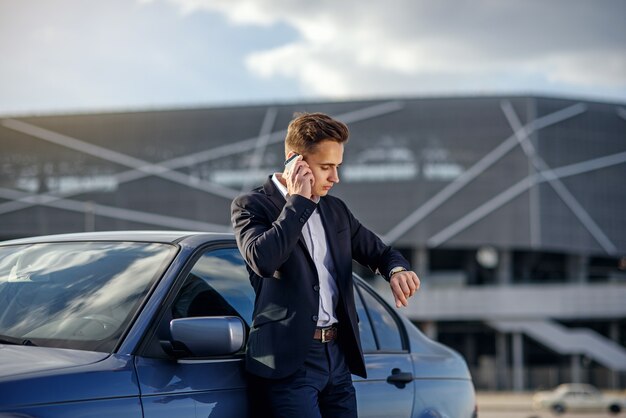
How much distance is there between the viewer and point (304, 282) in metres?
3.65

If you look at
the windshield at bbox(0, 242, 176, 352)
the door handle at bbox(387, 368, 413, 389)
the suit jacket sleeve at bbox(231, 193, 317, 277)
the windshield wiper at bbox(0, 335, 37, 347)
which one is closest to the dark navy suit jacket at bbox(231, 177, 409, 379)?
the suit jacket sleeve at bbox(231, 193, 317, 277)

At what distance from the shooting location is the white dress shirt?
379 cm

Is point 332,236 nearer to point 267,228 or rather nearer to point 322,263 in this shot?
point 322,263

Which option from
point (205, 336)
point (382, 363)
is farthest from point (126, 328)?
point (382, 363)

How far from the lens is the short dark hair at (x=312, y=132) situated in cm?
373

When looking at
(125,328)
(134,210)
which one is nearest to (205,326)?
(125,328)

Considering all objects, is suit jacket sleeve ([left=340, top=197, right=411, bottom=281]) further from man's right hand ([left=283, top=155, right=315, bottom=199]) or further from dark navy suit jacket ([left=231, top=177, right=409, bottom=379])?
man's right hand ([left=283, top=155, right=315, bottom=199])

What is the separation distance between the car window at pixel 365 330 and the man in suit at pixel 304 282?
3.04 feet

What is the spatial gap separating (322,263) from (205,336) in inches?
25.1

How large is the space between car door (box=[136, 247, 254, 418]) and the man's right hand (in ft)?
1.98

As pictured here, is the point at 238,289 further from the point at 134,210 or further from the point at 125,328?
the point at 134,210

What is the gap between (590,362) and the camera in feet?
194

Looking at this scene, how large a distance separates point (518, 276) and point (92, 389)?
7250cm

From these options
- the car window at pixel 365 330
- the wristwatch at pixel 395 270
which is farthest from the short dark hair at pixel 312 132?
the car window at pixel 365 330
